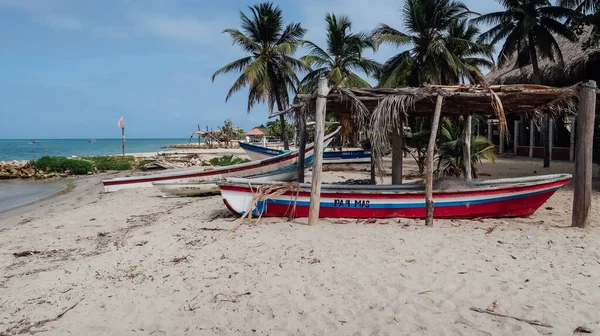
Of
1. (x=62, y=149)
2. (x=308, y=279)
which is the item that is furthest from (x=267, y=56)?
(x=62, y=149)

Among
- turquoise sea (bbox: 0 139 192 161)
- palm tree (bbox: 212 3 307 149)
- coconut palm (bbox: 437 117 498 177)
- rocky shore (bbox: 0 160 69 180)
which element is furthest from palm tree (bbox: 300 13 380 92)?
turquoise sea (bbox: 0 139 192 161)

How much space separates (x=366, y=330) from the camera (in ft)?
10.7

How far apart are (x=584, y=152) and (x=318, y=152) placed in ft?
13.1

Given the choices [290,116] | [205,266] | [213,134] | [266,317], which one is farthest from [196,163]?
[213,134]

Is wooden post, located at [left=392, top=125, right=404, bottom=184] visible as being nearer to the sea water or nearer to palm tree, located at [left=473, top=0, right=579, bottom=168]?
palm tree, located at [left=473, top=0, right=579, bottom=168]

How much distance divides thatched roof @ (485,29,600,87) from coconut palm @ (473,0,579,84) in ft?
1.24

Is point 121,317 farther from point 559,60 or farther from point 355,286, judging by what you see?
point 559,60

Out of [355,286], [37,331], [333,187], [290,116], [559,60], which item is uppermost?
[559,60]

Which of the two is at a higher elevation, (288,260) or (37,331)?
(288,260)

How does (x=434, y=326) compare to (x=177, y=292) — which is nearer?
(x=434, y=326)

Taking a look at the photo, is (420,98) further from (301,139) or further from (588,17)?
(588,17)

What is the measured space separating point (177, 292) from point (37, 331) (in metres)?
1.25

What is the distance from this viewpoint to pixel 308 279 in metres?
4.23

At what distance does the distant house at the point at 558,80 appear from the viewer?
14.9 m
